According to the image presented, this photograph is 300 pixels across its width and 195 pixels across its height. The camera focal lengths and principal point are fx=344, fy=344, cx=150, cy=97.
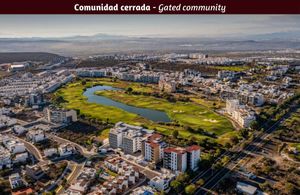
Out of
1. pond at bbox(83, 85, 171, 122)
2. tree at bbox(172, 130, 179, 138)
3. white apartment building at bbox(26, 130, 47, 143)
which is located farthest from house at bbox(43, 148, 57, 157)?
pond at bbox(83, 85, 171, 122)

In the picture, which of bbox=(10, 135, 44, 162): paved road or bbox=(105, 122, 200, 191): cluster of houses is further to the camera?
bbox=(10, 135, 44, 162): paved road

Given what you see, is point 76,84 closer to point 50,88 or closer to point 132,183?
point 50,88

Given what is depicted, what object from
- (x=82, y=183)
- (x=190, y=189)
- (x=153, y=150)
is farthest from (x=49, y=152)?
(x=190, y=189)

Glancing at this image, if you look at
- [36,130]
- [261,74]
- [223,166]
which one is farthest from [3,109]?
[261,74]

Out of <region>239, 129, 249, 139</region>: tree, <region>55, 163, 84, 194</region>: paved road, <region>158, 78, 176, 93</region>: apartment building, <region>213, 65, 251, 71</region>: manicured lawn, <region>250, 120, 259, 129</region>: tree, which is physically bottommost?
<region>55, 163, 84, 194</region>: paved road

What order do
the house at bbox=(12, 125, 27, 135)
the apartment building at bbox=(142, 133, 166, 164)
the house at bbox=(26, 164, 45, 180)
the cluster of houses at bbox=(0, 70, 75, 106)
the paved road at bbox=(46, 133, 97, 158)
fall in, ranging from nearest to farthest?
1. the house at bbox=(26, 164, 45, 180)
2. the apartment building at bbox=(142, 133, 166, 164)
3. the paved road at bbox=(46, 133, 97, 158)
4. the house at bbox=(12, 125, 27, 135)
5. the cluster of houses at bbox=(0, 70, 75, 106)

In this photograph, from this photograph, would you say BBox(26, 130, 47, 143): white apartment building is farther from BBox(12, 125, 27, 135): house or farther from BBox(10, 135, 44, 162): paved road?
BBox(12, 125, 27, 135): house

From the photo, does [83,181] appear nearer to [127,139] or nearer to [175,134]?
[127,139]
